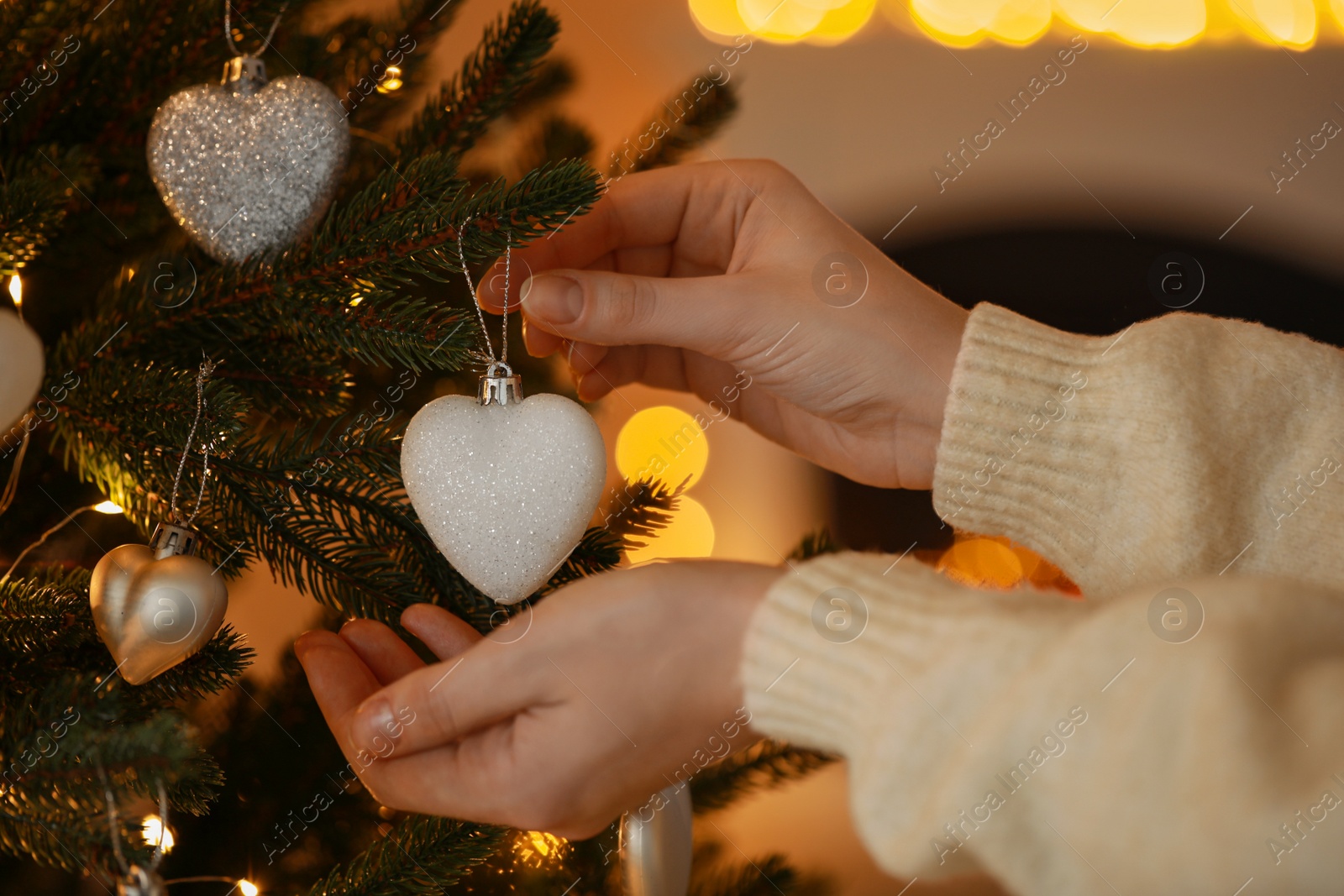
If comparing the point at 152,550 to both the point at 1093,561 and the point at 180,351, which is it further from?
the point at 1093,561

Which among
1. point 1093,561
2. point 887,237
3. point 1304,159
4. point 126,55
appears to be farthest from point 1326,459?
point 1304,159

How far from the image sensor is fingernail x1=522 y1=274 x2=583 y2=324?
0.73 meters

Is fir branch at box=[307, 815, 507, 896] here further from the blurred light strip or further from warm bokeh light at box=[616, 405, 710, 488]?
the blurred light strip

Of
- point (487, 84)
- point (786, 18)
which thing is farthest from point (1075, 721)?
point (786, 18)

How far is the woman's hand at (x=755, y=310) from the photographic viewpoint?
0.79 m

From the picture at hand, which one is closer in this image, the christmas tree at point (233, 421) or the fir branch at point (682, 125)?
the christmas tree at point (233, 421)

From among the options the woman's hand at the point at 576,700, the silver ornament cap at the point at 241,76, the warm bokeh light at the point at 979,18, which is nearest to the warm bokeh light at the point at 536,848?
the woman's hand at the point at 576,700

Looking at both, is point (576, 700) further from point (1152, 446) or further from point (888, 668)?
point (1152, 446)

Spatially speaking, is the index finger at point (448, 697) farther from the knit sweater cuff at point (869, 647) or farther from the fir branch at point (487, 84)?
the fir branch at point (487, 84)

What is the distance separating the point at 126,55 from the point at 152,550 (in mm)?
404

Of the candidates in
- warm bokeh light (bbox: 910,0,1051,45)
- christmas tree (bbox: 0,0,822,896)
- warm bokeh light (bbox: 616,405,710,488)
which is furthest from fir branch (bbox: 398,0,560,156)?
warm bokeh light (bbox: 910,0,1051,45)

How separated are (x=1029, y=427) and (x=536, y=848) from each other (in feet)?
1.98

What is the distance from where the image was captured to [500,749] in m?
0.60

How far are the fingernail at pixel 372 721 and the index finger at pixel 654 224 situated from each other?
44 cm
